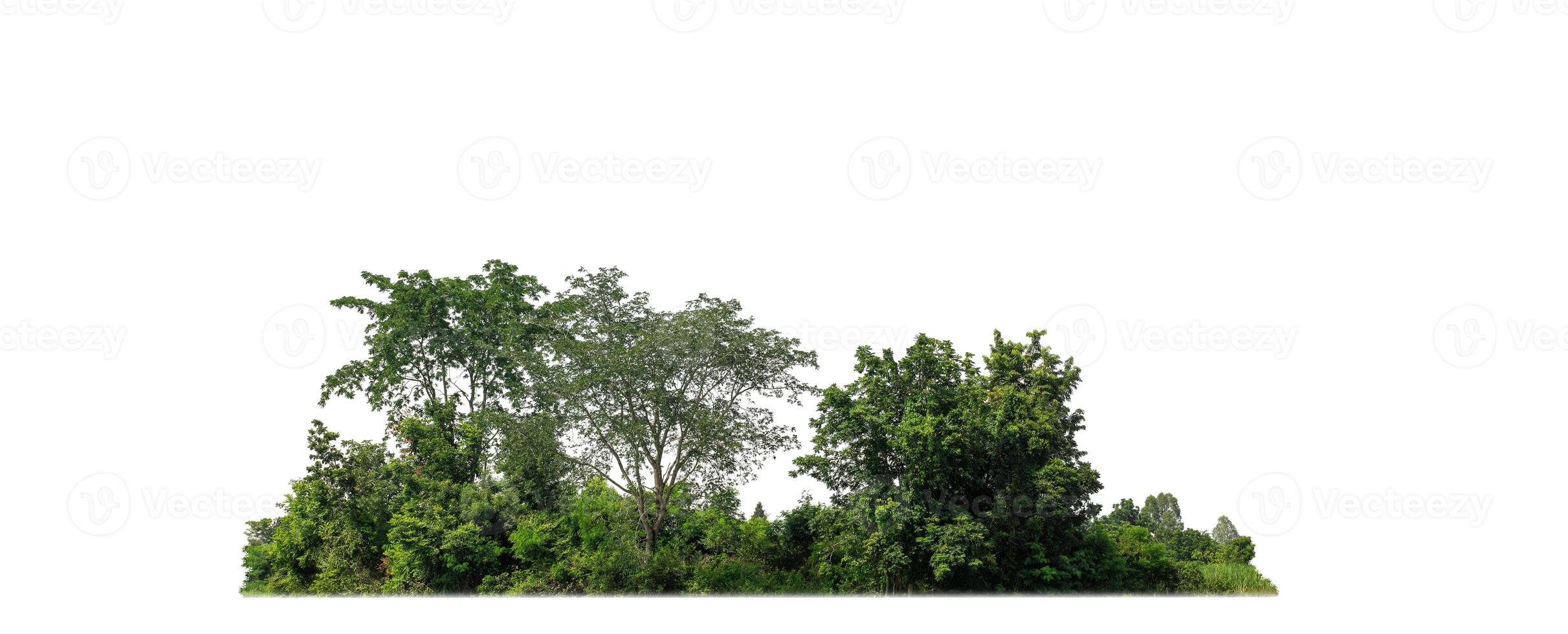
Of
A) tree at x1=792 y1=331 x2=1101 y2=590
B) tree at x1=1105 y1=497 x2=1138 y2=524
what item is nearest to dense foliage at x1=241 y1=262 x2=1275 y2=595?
tree at x1=792 y1=331 x2=1101 y2=590

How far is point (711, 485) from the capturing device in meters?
27.2

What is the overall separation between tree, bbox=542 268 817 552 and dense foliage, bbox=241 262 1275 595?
0.20ft

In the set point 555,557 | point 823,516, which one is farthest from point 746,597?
point 555,557

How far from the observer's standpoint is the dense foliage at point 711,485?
25.2 meters

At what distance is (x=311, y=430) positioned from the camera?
103 feet

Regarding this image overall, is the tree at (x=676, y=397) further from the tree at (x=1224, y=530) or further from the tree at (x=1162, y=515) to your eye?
the tree at (x=1224, y=530)

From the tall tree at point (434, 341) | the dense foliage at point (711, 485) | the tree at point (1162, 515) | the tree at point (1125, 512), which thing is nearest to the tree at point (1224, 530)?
the tree at point (1162, 515)

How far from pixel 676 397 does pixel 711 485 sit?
2688 mm

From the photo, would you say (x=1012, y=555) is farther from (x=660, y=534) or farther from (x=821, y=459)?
(x=660, y=534)

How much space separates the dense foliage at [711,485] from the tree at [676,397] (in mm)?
60

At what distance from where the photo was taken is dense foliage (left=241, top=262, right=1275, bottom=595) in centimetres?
2522

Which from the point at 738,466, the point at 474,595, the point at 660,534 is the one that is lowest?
the point at 474,595

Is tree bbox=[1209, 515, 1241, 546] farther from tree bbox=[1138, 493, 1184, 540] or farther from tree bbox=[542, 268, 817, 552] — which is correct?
tree bbox=[542, 268, 817, 552]

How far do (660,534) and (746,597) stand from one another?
156 inches
